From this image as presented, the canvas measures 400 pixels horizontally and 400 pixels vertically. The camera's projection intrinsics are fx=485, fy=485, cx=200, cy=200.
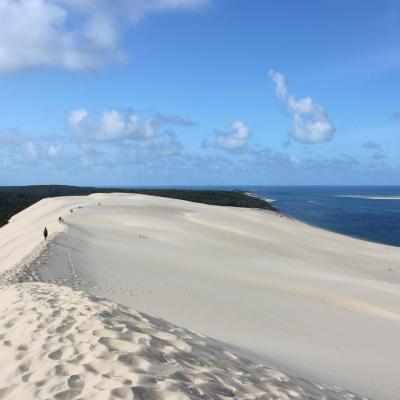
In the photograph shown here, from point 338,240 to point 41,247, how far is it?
2641 centimetres

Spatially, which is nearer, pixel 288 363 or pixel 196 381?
pixel 196 381

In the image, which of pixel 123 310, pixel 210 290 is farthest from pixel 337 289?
pixel 123 310

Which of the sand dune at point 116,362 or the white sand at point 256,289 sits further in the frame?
the white sand at point 256,289

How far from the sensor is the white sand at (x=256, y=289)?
9.70 metres

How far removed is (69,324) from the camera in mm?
6805

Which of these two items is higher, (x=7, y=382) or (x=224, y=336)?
(x=7, y=382)

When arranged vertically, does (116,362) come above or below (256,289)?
above

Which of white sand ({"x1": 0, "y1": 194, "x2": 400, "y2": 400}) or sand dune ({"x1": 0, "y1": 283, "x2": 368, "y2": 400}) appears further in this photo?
white sand ({"x1": 0, "y1": 194, "x2": 400, "y2": 400})

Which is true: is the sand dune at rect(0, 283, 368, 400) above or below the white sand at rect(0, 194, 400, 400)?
above

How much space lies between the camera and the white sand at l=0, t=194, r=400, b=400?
31.8ft

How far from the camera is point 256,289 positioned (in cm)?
1741

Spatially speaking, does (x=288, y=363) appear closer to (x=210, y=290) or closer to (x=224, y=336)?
(x=224, y=336)

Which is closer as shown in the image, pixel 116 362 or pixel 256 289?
pixel 116 362

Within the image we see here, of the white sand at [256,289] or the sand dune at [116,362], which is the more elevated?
the sand dune at [116,362]
